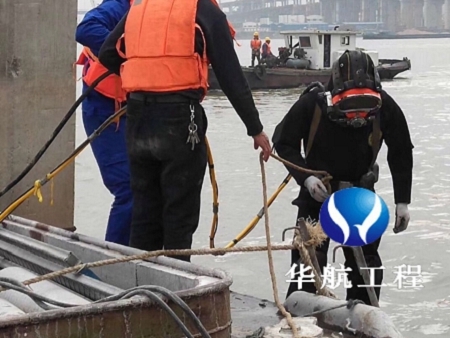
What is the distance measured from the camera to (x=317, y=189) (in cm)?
479

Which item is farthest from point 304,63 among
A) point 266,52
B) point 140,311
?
point 140,311

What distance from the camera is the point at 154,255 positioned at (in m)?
3.83

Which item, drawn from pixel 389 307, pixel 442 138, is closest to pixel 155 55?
pixel 389 307

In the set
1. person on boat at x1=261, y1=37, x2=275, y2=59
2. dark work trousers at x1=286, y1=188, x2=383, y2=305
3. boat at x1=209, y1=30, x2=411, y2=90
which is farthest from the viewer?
person on boat at x1=261, y1=37, x2=275, y2=59

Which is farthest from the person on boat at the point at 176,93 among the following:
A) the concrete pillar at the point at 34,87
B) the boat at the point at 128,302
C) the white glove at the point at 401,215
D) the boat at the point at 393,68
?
the boat at the point at 393,68

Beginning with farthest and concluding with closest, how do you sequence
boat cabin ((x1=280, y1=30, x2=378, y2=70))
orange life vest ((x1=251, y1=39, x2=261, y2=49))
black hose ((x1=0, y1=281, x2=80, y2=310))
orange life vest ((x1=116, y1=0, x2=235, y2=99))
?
1. orange life vest ((x1=251, y1=39, x2=261, y2=49))
2. boat cabin ((x1=280, y1=30, x2=378, y2=70))
3. orange life vest ((x1=116, y1=0, x2=235, y2=99))
4. black hose ((x1=0, y1=281, x2=80, y2=310))

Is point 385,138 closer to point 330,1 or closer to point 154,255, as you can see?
point 154,255

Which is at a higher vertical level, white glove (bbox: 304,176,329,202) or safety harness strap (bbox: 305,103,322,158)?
safety harness strap (bbox: 305,103,322,158)

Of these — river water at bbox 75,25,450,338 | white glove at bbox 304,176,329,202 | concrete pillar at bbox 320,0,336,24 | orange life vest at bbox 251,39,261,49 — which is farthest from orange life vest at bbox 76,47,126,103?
concrete pillar at bbox 320,0,336,24

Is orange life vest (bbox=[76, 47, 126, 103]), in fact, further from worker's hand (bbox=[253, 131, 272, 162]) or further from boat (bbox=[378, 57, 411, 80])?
boat (bbox=[378, 57, 411, 80])

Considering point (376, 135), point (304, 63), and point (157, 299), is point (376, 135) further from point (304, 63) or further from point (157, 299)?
point (304, 63)

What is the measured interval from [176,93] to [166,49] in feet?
0.66

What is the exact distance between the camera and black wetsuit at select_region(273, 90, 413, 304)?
4.93 meters

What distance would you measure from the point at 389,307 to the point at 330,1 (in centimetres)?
16539
